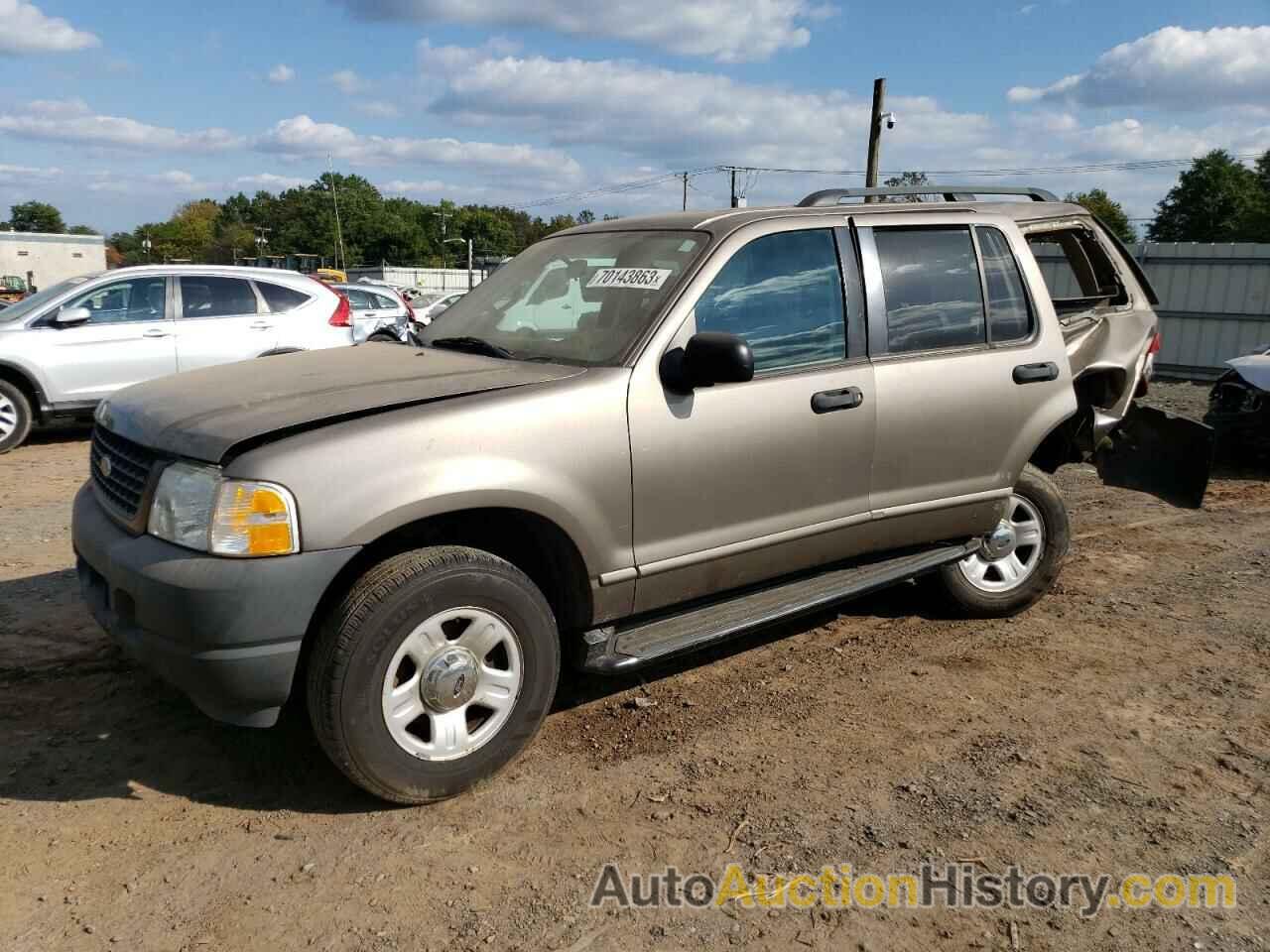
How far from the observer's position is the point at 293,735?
3.62 metres

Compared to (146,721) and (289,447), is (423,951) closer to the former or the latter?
(289,447)

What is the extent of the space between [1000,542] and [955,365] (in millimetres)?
1086

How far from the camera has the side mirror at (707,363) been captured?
3291mm

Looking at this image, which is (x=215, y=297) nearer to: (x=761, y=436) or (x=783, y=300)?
(x=783, y=300)

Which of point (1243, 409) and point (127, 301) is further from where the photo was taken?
point (127, 301)

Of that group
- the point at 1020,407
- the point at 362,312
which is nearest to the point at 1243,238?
the point at 362,312

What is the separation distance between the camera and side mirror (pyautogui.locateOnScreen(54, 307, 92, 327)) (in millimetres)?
9133

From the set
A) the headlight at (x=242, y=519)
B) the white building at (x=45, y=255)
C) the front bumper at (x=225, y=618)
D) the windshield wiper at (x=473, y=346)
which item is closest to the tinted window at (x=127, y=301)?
the windshield wiper at (x=473, y=346)

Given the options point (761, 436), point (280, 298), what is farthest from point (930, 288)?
point (280, 298)

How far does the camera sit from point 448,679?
3.06m

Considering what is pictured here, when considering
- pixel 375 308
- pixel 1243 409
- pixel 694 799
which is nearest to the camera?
pixel 694 799

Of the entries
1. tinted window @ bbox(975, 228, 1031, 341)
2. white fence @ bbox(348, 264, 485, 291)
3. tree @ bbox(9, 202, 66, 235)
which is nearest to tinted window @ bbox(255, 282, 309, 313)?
tinted window @ bbox(975, 228, 1031, 341)

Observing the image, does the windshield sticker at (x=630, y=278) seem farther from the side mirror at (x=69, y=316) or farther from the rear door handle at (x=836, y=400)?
the side mirror at (x=69, y=316)

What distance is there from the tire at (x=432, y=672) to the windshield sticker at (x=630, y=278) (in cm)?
122
